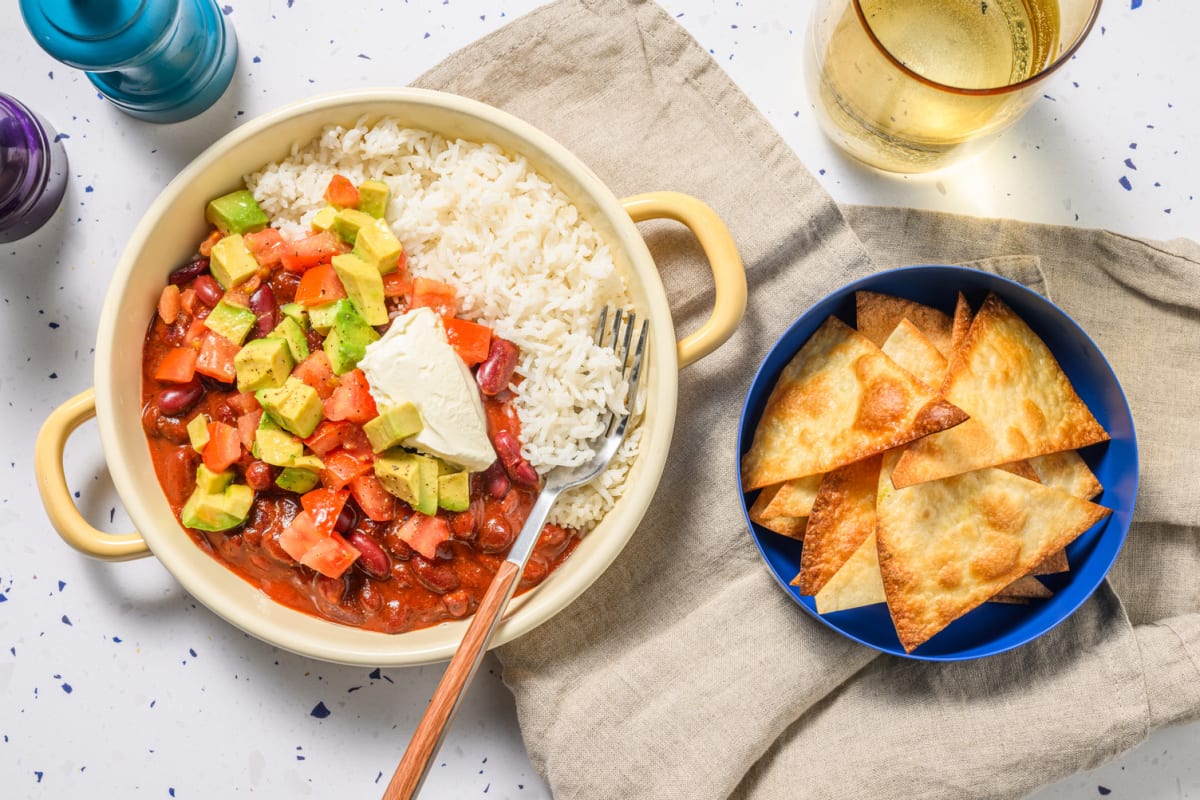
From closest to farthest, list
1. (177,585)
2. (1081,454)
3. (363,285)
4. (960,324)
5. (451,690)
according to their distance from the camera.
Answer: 1. (451,690)
2. (363,285)
3. (960,324)
4. (1081,454)
5. (177,585)

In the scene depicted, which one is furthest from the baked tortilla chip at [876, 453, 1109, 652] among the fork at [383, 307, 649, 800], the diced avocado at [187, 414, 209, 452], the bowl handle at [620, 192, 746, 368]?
the diced avocado at [187, 414, 209, 452]

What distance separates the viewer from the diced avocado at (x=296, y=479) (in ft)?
7.33

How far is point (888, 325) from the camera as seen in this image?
237cm

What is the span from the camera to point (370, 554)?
221 cm

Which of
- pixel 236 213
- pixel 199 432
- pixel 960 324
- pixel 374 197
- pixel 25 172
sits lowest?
pixel 960 324

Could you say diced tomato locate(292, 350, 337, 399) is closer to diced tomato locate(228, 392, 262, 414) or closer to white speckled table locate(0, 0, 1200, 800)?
diced tomato locate(228, 392, 262, 414)

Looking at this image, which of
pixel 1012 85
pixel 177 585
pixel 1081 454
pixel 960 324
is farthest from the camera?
pixel 177 585

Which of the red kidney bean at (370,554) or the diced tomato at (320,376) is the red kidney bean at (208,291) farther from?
the red kidney bean at (370,554)

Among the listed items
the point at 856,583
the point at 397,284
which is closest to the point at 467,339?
the point at 397,284

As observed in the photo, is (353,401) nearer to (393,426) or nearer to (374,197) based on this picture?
(393,426)

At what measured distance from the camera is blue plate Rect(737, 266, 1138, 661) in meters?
2.30

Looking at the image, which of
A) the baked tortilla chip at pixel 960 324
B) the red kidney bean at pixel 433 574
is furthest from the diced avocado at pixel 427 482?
the baked tortilla chip at pixel 960 324

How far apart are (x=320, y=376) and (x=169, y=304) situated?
0.47m

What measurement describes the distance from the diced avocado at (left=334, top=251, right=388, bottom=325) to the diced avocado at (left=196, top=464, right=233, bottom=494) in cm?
53
